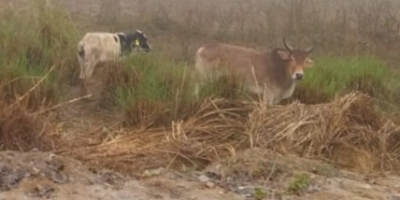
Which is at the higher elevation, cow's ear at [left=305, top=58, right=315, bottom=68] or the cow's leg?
cow's ear at [left=305, top=58, right=315, bottom=68]

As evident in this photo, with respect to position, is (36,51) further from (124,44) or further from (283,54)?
(283,54)

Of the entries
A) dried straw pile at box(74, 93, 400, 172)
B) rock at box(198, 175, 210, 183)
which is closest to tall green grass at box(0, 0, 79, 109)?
dried straw pile at box(74, 93, 400, 172)

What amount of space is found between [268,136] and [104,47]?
6.30 metres

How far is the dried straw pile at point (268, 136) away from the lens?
9625 millimetres

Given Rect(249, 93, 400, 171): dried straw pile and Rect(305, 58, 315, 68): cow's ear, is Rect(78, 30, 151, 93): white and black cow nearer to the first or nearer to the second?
Rect(305, 58, 315, 68): cow's ear

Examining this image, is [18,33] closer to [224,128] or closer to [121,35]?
[121,35]

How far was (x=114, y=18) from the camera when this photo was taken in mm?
21453

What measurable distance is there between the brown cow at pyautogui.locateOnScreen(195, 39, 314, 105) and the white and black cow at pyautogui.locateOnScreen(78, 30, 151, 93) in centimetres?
144

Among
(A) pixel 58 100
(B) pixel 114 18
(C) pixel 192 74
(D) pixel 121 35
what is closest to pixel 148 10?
(B) pixel 114 18

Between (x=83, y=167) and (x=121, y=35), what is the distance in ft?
26.3

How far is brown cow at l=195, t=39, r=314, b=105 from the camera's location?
44.8 ft

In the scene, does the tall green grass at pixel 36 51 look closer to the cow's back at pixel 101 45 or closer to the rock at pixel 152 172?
the cow's back at pixel 101 45

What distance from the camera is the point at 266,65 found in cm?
1424

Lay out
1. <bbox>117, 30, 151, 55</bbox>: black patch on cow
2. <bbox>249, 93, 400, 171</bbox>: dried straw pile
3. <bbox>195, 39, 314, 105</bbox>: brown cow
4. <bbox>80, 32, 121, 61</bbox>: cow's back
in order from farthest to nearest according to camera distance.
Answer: <bbox>117, 30, 151, 55</bbox>: black patch on cow < <bbox>80, 32, 121, 61</bbox>: cow's back < <bbox>195, 39, 314, 105</bbox>: brown cow < <bbox>249, 93, 400, 171</bbox>: dried straw pile
